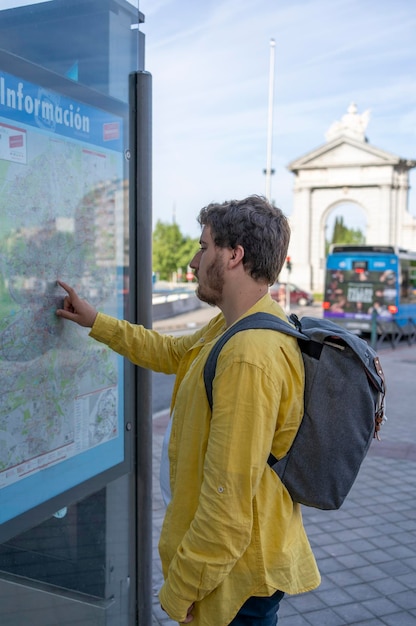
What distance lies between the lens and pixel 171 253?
64312 mm

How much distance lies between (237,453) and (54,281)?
96cm

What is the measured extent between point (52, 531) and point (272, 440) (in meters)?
1.18

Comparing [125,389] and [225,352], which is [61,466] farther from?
[225,352]

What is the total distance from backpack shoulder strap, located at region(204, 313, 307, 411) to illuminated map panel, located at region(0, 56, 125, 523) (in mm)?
663

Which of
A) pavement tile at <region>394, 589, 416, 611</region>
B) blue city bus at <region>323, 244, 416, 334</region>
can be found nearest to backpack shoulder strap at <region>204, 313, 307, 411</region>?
pavement tile at <region>394, 589, 416, 611</region>

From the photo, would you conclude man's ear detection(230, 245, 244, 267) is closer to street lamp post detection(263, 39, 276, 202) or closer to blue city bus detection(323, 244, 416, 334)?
blue city bus detection(323, 244, 416, 334)

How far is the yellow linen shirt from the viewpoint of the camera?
1755 millimetres

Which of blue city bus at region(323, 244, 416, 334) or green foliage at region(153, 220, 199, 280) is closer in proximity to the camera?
blue city bus at region(323, 244, 416, 334)

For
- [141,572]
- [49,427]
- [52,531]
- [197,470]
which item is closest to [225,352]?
[197,470]

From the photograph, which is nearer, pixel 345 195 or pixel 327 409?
pixel 327 409

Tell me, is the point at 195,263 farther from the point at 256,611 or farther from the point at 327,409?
the point at 256,611

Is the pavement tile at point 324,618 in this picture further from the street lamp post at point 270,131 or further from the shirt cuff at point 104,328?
the street lamp post at point 270,131

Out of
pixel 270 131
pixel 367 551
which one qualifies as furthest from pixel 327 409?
pixel 270 131

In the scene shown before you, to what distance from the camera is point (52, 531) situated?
259cm
